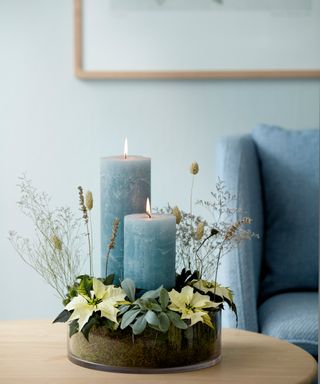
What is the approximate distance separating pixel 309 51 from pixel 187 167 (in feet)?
1.80

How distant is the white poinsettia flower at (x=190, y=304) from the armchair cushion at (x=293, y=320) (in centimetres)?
90

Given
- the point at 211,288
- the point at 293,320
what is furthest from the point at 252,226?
the point at 211,288

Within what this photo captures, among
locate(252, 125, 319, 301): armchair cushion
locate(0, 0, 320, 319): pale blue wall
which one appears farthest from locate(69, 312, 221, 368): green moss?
locate(0, 0, 320, 319): pale blue wall

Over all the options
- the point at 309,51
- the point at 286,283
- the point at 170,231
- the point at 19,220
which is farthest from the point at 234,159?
the point at 170,231

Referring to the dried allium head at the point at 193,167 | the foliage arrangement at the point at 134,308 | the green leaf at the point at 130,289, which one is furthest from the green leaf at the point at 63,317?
the dried allium head at the point at 193,167

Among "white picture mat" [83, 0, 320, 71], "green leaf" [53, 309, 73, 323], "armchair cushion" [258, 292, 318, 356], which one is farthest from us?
"white picture mat" [83, 0, 320, 71]

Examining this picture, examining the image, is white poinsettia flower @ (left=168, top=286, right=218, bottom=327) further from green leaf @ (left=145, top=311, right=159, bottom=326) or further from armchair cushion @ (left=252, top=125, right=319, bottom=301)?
armchair cushion @ (left=252, top=125, right=319, bottom=301)

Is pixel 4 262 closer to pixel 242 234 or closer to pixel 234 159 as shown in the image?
pixel 234 159

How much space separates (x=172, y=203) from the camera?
3.06 metres

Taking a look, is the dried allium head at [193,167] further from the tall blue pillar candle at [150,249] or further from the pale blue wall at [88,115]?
the pale blue wall at [88,115]

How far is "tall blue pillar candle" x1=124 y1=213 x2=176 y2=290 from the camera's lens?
1.46m

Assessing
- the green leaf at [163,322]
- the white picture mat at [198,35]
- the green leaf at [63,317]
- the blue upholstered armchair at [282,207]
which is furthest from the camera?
the white picture mat at [198,35]

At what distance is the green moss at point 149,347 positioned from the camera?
1.43 m

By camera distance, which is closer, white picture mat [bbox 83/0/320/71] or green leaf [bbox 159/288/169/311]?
green leaf [bbox 159/288/169/311]
